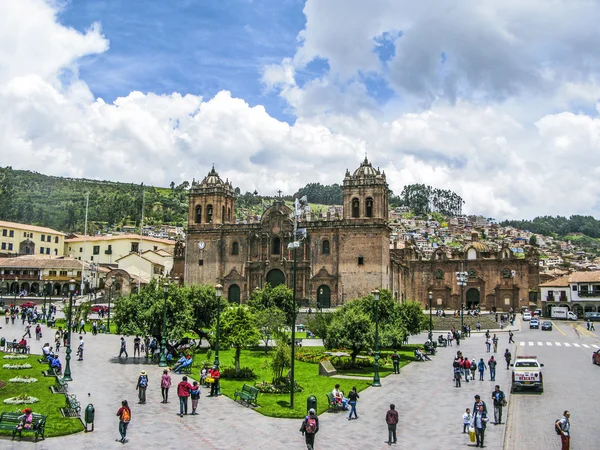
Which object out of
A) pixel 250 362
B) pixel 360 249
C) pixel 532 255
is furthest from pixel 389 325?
pixel 532 255

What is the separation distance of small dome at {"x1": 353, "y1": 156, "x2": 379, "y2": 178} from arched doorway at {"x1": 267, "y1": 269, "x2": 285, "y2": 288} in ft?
41.6

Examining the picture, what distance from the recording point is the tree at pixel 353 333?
29.5 metres

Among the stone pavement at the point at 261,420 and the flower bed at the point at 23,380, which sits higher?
the flower bed at the point at 23,380

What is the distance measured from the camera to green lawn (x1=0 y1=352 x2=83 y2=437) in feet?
54.4

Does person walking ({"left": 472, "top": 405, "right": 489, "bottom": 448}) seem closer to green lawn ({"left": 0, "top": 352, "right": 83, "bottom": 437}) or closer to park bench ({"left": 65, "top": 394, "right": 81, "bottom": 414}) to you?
green lawn ({"left": 0, "top": 352, "right": 83, "bottom": 437})

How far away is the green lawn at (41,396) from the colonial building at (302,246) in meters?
34.6

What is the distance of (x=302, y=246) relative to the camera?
60.8 meters

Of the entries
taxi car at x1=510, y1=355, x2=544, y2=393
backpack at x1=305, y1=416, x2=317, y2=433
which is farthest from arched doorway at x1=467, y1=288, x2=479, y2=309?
backpack at x1=305, y1=416, x2=317, y2=433

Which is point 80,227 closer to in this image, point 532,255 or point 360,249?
point 360,249

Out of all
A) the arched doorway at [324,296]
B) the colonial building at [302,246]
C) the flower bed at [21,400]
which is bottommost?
the flower bed at [21,400]

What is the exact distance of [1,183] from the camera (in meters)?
125

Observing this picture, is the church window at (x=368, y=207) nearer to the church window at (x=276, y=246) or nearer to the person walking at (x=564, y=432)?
the church window at (x=276, y=246)

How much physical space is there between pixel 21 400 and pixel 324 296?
→ 41.6m

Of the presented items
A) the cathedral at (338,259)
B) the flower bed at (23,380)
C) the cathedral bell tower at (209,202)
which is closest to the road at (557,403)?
the cathedral at (338,259)
